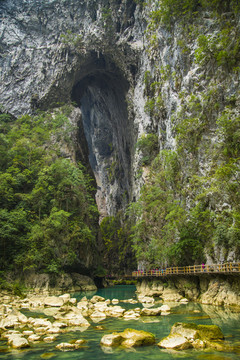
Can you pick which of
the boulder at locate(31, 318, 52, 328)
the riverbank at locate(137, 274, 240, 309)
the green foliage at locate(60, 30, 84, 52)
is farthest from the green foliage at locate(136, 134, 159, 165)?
the boulder at locate(31, 318, 52, 328)

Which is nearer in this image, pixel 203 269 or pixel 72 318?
pixel 72 318

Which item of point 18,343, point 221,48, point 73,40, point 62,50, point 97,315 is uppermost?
point 73,40

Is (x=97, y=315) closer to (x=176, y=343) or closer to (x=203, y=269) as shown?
(x=176, y=343)

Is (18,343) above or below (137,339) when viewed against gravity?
below

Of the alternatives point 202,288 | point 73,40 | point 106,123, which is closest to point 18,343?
point 202,288

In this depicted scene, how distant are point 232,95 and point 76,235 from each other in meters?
18.8

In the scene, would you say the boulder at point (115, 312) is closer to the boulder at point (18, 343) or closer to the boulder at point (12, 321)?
the boulder at point (12, 321)

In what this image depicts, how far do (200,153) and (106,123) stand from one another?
44006 millimetres

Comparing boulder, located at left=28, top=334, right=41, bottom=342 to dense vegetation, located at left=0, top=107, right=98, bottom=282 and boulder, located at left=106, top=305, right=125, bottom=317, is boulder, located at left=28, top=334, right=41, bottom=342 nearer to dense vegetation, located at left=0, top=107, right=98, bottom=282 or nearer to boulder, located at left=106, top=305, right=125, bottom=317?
boulder, located at left=106, top=305, right=125, bottom=317

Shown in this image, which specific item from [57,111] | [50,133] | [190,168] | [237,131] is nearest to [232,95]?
[237,131]

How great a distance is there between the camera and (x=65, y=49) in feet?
141

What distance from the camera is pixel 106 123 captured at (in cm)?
6288

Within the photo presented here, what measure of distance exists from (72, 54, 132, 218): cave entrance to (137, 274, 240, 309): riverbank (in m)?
26.6

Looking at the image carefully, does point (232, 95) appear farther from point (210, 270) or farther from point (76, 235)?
point (76, 235)
